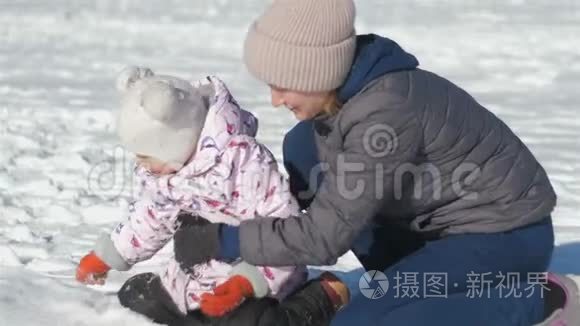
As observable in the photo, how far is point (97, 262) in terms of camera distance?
246cm

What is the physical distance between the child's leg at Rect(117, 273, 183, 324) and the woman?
0.83 ft

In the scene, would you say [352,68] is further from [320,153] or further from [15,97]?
[15,97]

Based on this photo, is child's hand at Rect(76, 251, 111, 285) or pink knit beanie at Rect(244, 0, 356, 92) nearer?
pink knit beanie at Rect(244, 0, 356, 92)

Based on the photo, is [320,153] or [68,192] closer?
[320,153]

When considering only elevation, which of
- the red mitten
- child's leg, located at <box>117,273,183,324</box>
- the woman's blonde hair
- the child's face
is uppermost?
the woman's blonde hair

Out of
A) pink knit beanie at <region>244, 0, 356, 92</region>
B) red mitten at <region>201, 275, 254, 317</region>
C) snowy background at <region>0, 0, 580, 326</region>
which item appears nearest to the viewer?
pink knit beanie at <region>244, 0, 356, 92</region>

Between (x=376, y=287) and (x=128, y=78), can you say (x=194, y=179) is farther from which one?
(x=376, y=287)

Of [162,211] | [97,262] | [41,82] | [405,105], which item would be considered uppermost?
[405,105]

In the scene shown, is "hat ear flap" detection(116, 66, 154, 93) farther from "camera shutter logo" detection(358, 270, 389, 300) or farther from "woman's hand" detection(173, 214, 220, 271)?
"camera shutter logo" detection(358, 270, 389, 300)

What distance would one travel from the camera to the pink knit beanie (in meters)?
2.04

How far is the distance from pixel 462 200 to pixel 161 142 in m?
0.71

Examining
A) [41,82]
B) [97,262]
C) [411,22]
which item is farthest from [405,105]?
[411,22]

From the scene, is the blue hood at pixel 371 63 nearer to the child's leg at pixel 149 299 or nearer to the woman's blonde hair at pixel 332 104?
the woman's blonde hair at pixel 332 104

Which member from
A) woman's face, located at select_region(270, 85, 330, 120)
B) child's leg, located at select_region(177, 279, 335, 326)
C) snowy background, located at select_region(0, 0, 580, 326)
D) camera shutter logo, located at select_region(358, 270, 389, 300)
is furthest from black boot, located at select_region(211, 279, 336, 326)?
woman's face, located at select_region(270, 85, 330, 120)
